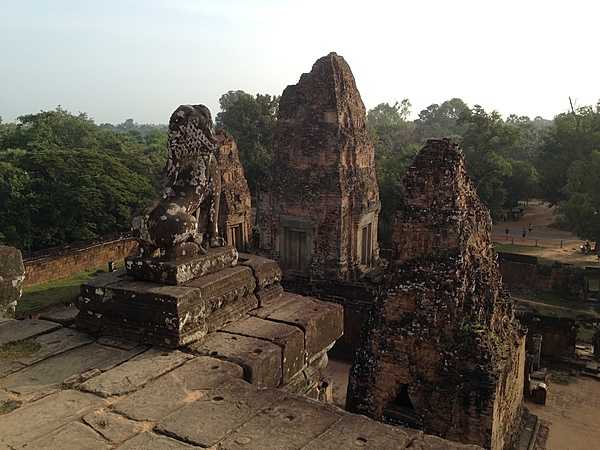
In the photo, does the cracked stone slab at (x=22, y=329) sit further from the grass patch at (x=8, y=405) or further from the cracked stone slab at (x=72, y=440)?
the cracked stone slab at (x=72, y=440)

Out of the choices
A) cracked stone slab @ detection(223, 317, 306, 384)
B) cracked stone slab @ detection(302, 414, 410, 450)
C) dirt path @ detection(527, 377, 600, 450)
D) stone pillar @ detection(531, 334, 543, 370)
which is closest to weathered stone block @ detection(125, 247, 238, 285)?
cracked stone slab @ detection(223, 317, 306, 384)

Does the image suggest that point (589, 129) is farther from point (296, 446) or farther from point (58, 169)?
point (296, 446)

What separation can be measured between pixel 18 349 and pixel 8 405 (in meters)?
0.80

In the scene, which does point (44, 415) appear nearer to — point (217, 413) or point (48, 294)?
point (217, 413)

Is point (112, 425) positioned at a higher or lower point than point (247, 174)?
lower

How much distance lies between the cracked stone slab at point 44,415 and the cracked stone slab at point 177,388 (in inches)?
7.8

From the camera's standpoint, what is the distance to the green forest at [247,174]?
2208 centimetres

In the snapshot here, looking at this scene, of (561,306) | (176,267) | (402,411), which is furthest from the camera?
(561,306)

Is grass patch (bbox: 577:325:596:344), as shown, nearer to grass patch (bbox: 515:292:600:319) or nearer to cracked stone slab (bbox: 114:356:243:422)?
grass patch (bbox: 515:292:600:319)

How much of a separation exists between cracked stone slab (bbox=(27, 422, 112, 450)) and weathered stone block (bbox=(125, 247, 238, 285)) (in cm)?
126

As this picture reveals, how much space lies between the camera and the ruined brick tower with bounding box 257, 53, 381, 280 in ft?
49.9

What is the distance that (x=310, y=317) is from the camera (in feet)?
12.9

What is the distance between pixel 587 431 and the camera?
10.6 metres

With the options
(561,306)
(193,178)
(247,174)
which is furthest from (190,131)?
(247,174)
